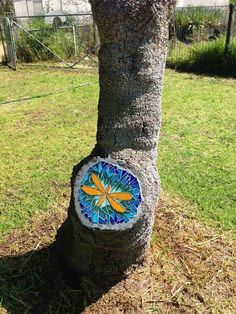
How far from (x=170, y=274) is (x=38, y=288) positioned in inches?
34.7

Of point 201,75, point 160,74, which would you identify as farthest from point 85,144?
point 201,75

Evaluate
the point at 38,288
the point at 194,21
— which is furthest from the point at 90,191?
the point at 194,21

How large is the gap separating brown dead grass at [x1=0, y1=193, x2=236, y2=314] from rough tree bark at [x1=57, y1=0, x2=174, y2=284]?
175 millimetres

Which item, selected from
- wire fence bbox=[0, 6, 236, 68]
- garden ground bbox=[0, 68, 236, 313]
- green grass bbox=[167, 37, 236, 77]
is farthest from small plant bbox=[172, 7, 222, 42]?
garden ground bbox=[0, 68, 236, 313]

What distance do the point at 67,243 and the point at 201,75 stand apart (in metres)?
7.48

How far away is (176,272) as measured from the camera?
110 inches

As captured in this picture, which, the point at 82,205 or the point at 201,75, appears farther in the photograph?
the point at 201,75

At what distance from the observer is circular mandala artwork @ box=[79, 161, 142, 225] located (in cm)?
223

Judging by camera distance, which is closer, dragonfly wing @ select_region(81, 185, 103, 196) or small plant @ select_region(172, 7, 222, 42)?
dragonfly wing @ select_region(81, 185, 103, 196)

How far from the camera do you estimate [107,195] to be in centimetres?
228

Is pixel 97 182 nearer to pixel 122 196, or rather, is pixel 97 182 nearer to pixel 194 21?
pixel 122 196

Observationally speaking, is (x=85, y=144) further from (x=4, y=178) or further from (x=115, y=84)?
(x=115, y=84)

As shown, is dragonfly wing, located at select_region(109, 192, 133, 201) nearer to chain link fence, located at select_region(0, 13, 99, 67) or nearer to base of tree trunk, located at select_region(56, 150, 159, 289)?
base of tree trunk, located at select_region(56, 150, 159, 289)

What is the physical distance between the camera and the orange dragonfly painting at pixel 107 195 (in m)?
2.24
